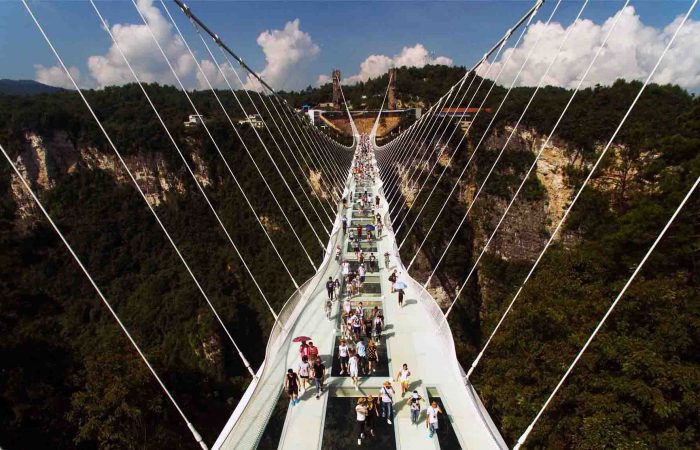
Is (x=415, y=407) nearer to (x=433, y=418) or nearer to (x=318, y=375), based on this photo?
(x=433, y=418)

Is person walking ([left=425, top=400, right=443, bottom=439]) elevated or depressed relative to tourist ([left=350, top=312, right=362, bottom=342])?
depressed

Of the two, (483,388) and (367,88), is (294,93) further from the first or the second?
(483,388)

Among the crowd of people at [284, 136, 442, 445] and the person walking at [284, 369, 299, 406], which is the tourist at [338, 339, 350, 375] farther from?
the person walking at [284, 369, 299, 406]

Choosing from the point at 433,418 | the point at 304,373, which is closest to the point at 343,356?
the point at 304,373

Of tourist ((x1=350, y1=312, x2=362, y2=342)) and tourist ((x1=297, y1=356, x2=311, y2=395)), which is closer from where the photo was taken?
Answer: tourist ((x1=297, y1=356, x2=311, y2=395))

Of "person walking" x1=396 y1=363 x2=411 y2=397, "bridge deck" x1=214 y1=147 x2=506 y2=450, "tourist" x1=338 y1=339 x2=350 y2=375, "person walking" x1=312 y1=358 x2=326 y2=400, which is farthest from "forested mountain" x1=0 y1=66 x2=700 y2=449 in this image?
"person walking" x1=312 y1=358 x2=326 y2=400

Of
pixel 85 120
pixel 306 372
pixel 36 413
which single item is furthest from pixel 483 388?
pixel 85 120

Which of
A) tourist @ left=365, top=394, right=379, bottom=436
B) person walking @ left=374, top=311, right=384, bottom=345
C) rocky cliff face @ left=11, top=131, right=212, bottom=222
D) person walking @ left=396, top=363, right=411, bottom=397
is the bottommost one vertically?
tourist @ left=365, top=394, right=379, bottom=436
